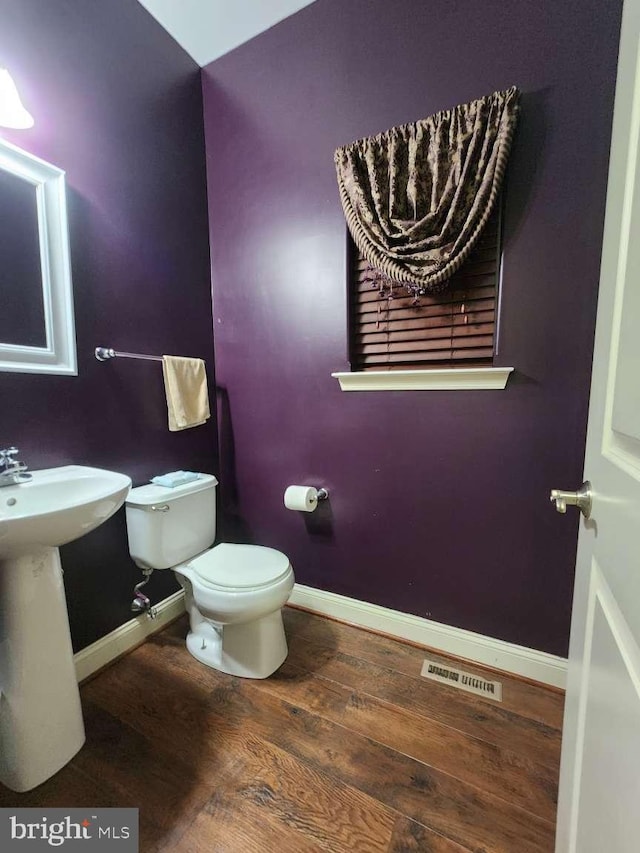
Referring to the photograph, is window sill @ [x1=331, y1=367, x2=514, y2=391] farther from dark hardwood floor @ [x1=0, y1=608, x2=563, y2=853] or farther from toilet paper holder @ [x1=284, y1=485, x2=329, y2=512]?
dark hardwood floor @ [x1=0, y1=608, x2=563, y2=853]

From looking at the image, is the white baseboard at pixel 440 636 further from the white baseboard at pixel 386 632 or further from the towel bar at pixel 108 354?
the towel bar at pixel 108 354

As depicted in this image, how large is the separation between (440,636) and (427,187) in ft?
5.80

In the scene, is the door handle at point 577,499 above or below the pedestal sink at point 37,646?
above

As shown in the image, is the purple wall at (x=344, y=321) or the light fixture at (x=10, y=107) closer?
the light fixture at (x=10, y=107)

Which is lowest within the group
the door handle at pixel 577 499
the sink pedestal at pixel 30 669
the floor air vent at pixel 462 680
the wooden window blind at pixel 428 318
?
the floor air vent at pixel 462 680

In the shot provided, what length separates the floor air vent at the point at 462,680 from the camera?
135cm

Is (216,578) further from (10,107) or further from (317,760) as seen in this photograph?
(10,107)

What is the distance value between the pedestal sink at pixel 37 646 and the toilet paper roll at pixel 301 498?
75cm

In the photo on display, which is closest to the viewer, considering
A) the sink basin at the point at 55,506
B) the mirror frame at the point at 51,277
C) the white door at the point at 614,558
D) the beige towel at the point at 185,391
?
the white door at the point at 614,558

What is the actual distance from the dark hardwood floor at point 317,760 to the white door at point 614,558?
0.38 metres

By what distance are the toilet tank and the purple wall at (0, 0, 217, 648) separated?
0.10 metres

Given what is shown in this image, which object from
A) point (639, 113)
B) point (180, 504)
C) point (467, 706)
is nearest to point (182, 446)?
point (180, 504)

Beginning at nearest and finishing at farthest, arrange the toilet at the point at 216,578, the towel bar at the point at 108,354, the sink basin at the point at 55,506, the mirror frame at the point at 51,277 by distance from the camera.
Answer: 1. the sink basin at the point at 55,506
2. the mirror frame at the point at 51,277
3. the toilet at the point at 216,578
4. the towel bar at the point at 108,354

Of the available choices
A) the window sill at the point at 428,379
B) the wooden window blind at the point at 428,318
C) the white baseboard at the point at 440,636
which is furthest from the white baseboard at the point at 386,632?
the wooden window blind at the point at 428,318
